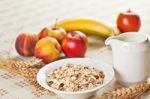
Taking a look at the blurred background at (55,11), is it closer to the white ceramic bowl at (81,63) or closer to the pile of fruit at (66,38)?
the pile of fruit at (66,38)

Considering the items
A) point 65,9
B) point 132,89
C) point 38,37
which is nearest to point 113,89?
point 132,89

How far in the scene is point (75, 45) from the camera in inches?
49.5

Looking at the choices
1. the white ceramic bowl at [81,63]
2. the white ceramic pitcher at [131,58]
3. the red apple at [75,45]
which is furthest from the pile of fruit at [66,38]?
the white ceramic pitcher at [131,58]

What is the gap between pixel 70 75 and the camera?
1.06 metres

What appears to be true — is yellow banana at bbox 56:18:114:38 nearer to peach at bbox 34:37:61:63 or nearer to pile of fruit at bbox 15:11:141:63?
pile of fruit at bbox 15:11:141:63

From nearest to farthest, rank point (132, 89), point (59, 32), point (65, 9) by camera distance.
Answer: point (132, 89) → point (59, 32) → point (65, 9)

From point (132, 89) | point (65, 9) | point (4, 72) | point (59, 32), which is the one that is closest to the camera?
point (132, 89)

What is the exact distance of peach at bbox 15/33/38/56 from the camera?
50.8 inches

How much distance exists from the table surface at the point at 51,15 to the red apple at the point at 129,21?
2.4 inches

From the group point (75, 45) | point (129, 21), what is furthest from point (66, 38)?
point (129, 21)

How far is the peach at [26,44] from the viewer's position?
129 centimetres

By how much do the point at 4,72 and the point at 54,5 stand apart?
712 millimetres

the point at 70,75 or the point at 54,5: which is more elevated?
the point at 54,5

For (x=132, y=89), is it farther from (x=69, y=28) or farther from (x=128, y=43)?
(x=69, y=28)
